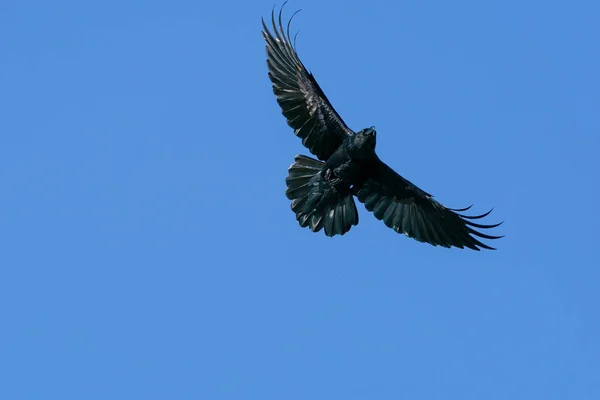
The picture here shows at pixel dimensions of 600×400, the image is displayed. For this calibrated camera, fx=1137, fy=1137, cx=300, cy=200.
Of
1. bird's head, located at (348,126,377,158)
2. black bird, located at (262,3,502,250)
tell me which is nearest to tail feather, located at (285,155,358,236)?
black bird, located at (262,3,502,250)

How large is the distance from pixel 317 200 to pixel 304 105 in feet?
5.28

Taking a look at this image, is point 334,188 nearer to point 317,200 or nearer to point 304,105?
point 317,200

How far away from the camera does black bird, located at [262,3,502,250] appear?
62.0 ft

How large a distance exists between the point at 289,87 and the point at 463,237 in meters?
3.91

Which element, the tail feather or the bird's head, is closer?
the bird's head

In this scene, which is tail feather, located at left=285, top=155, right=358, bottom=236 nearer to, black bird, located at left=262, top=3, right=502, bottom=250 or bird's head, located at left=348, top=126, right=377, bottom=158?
black bird, located at left=262, top=3, right=502, bottom=250

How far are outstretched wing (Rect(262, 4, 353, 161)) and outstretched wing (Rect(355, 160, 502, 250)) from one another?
1021 mm

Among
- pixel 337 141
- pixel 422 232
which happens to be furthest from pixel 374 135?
pixel 422 232

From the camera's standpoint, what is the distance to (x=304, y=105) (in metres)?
19.1

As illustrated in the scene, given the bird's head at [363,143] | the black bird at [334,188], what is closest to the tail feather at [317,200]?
the black bird at [334,188]

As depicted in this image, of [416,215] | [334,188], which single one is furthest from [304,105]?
[416,215]

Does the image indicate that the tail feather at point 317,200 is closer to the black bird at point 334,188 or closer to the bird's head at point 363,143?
the black bird at point 334,188

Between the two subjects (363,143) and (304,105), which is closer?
(363,143)

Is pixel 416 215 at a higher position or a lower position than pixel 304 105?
lower
